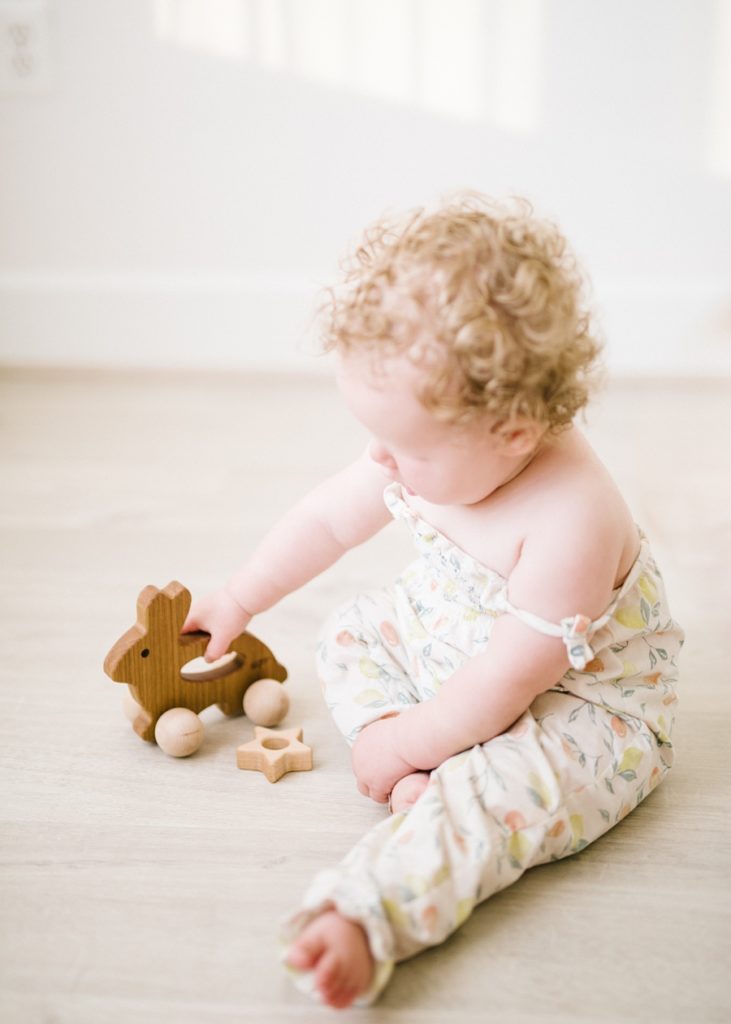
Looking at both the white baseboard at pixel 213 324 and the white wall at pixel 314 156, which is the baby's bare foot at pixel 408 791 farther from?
the white baseboard at pixel 213 324

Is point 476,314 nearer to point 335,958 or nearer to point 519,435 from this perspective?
point 519,435

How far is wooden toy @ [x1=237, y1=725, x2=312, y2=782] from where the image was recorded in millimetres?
830

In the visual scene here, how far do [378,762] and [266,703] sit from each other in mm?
146

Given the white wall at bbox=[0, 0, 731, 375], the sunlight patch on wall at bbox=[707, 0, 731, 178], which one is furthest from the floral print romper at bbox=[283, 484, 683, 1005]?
the sunlight patch on wall at bbox=[707, 0, 731, 178]

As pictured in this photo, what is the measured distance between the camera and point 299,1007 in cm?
61

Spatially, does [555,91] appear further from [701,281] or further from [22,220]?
[22,220]

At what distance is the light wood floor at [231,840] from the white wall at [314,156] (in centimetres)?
67

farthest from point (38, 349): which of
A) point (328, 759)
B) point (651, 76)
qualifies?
point (328, 759)

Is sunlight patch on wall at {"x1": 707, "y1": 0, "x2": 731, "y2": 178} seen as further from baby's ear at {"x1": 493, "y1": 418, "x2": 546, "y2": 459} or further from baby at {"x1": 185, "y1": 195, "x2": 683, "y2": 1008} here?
baby's ear at {"x1": 493, "y1": 418, "x2": 546, "y2": 459}

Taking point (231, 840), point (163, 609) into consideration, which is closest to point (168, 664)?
point (163, 609)

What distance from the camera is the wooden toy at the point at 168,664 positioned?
830mm

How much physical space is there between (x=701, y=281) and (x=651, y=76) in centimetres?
37

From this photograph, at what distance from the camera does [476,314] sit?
0.63 m

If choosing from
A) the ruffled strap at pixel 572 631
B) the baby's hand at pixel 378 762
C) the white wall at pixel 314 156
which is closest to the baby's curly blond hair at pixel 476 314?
the ruffled strap at pixel 572 631
